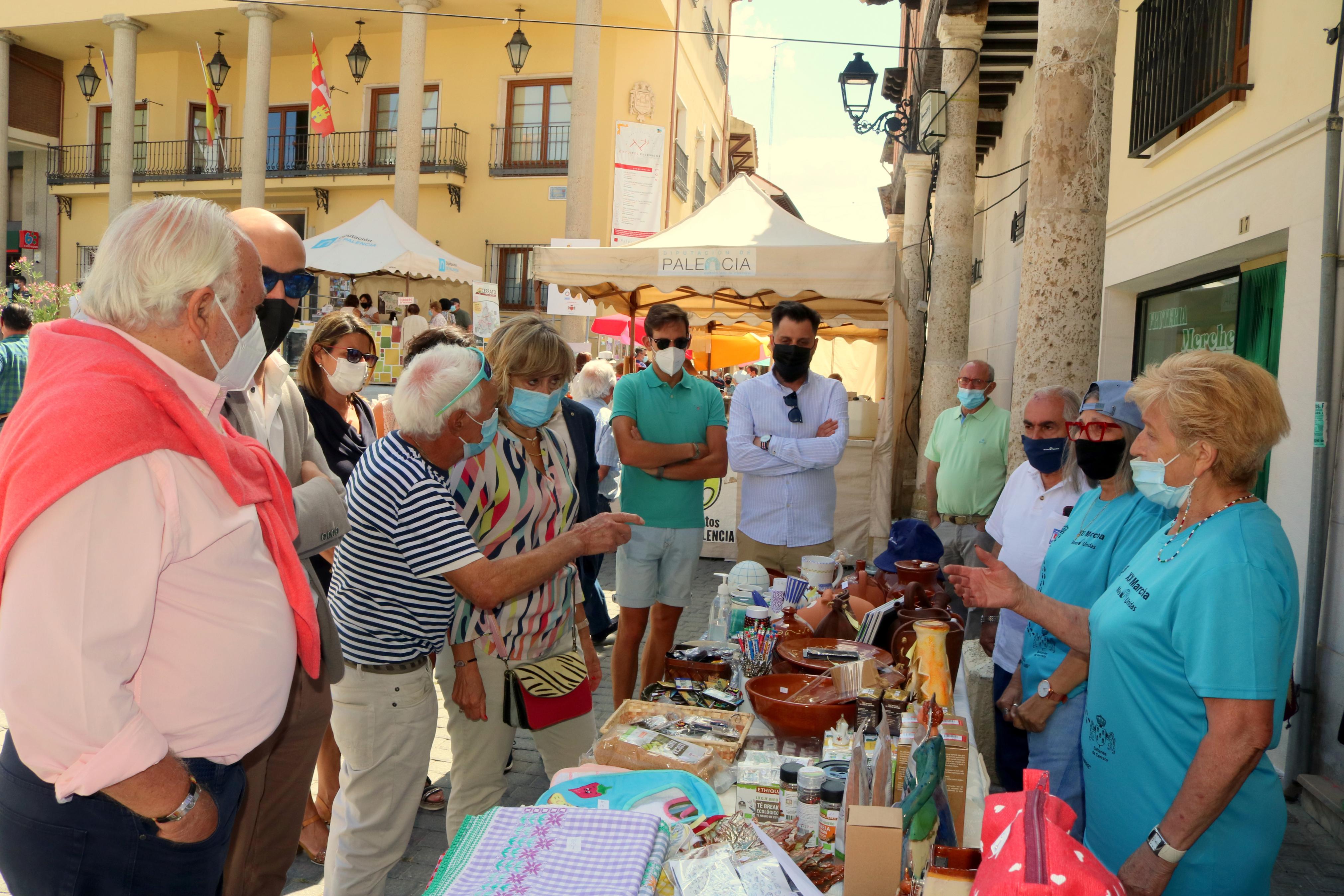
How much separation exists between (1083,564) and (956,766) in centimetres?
100

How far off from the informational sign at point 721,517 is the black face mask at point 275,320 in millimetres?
7436

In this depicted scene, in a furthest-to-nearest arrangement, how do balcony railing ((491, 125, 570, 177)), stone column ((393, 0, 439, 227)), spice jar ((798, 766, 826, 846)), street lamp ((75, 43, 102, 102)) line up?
street lamp ((75, 43, 102, 102)) → balcony railing ((491, 125, 570, 177)) → stone column ((393, 0, 439, 227)) → spice jar ((798, 766, 826, 846))

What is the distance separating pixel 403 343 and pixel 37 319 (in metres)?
13.9

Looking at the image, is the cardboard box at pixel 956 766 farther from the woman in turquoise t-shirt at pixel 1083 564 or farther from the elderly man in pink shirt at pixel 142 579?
the elderly man in pink shirt at pixel 142 579

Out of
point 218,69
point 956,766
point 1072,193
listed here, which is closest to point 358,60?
point 218,69

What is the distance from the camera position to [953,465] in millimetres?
7312

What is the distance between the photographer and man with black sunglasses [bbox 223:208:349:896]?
2.18 meters

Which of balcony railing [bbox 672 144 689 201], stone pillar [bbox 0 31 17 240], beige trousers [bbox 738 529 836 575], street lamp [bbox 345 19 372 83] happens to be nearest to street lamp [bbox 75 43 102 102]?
stone pillar [bbox 0 31 17 240]

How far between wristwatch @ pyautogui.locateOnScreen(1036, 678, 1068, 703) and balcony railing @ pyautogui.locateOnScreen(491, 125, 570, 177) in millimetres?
21170

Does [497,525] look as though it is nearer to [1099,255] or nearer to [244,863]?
[244,863]

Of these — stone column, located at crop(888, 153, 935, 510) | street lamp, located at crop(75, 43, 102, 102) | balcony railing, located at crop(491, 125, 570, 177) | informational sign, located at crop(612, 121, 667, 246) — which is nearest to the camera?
informational sign, located at crop(612, 121, 667, 246)

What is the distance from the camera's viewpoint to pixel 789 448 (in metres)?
4.84

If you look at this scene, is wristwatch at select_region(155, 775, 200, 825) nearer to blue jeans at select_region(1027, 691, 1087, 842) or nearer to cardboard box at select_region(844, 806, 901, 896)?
cardboard box at select_region(844, 806, 901, 896)

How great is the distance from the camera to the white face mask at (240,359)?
70.8 inches
